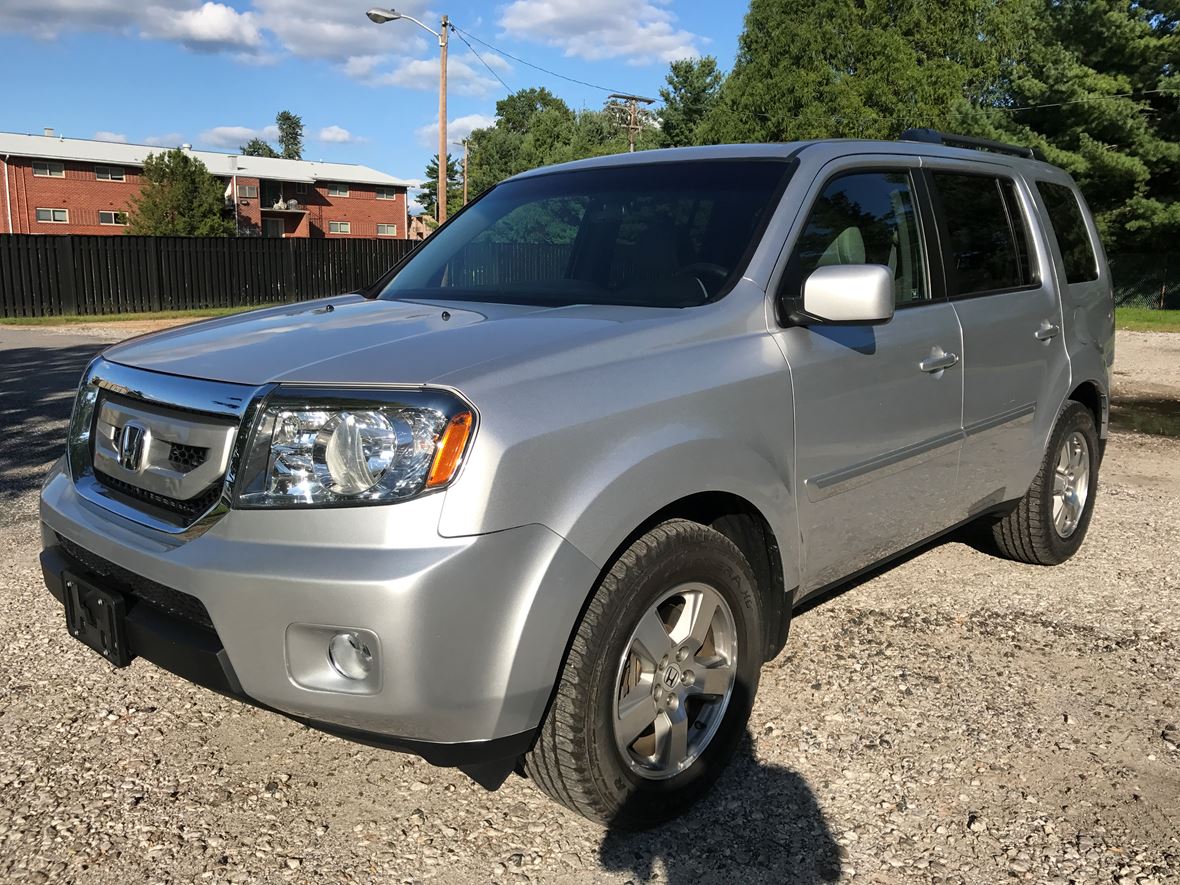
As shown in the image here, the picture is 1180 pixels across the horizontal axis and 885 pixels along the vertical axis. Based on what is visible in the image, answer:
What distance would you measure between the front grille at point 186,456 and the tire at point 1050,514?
368 cm

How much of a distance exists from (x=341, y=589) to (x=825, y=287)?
1652mm

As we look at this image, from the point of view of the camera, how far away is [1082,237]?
521 cm

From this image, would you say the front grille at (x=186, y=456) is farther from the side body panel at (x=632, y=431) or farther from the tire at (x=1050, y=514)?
the tire at (x=1050, y=514)

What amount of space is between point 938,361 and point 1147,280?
29.4 meters

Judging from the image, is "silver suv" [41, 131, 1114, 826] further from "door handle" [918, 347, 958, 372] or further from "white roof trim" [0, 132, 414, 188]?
"white roof trim" [0, 132, 414, 188]

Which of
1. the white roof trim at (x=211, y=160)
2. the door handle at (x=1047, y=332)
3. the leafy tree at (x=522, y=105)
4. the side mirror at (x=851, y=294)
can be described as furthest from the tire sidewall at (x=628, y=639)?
the leafy tree at (x=522, y=105)

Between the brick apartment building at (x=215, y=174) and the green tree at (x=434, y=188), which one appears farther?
the green tree at (x=434, y=188)

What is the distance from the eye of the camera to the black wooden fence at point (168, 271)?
22.8m

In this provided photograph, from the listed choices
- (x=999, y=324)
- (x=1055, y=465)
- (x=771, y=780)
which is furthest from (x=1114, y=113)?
(x=771, y=780)

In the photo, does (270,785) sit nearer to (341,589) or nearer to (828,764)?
(341,589)

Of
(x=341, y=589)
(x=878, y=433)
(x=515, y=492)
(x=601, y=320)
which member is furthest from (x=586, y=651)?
(x=878, y=433)

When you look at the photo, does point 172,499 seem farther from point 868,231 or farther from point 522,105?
point 522,105

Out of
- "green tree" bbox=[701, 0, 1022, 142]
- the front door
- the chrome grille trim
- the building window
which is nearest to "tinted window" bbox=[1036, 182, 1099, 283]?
the front door

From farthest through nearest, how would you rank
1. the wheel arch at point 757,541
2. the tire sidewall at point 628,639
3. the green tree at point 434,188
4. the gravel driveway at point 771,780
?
the green tree at point 434,188
the wheel arch at point 757,541
the gravel driveway at point 771,780
the tire sidewall at point 628,639
